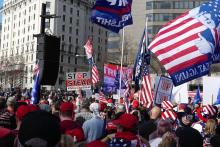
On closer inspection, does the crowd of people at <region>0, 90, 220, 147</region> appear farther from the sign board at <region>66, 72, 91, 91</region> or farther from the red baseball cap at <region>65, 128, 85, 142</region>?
the sign board at <region>66, 72, 91, 91</region>

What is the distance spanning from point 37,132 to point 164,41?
6794mm

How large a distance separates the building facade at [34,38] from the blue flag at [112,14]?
305ft

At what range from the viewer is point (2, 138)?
13.2 feet

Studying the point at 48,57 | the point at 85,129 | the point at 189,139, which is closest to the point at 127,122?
the point at 189,139

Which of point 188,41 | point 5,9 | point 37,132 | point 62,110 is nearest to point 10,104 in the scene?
point 62,110

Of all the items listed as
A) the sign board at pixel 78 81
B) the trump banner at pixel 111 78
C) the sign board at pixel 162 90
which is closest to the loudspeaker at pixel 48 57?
the sign board at pixel 162 90

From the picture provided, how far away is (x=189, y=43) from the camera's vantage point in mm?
8992

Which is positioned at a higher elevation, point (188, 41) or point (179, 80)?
point (188, 41)

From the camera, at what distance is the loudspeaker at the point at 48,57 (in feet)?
35.4

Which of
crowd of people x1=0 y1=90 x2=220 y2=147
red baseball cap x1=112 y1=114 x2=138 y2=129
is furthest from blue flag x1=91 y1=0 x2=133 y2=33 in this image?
red baseball cap x1=112 y1=114 x2=138 y2=129

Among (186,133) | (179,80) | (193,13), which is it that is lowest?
(186,133)

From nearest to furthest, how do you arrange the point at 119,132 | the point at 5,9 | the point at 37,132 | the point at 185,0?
the point at 37,132 < the point at 119,132 < the point at 185,0 < the point at 5,9

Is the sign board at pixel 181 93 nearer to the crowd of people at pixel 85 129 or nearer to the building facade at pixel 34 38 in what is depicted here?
the crowd of people at pixel 85 129

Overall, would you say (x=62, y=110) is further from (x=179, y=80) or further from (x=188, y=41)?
(x=188, y=41)
